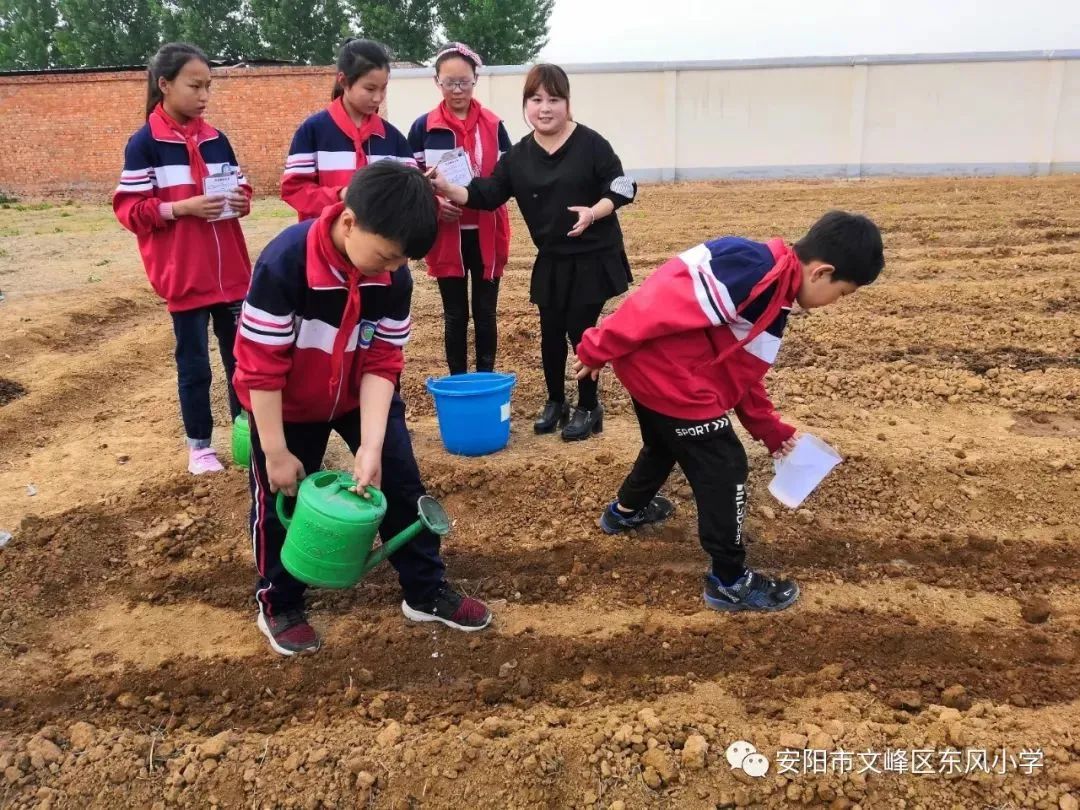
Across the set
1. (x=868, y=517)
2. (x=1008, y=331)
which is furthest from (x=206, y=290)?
(x=1008, y=331)

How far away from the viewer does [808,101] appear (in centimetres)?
1767

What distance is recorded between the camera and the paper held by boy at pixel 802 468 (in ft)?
9.41

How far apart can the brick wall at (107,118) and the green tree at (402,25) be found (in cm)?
1106

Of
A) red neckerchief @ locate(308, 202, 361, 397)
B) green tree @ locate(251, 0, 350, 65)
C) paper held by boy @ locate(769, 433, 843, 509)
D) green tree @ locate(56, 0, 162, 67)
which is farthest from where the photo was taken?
green tree @ locate(56, 0, 162, 67)

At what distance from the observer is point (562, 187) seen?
3746 mm

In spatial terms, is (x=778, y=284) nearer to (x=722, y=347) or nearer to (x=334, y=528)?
(x=722, y=347)

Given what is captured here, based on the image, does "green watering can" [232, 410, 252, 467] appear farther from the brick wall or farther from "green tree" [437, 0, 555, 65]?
"green tree" [437, 0, 555, 65]

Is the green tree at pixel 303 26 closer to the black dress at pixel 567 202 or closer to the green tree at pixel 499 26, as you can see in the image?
the green tree at pixel 499 26

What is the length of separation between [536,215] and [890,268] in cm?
524

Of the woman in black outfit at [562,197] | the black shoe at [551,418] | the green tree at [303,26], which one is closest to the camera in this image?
the woman in black outfit at [562,197]

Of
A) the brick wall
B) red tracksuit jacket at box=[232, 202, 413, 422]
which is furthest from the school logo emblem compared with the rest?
the brick wall

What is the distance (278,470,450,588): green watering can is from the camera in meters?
2.28

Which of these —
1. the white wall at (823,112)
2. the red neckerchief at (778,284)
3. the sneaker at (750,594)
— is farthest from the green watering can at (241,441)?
the white wall at (823,112)

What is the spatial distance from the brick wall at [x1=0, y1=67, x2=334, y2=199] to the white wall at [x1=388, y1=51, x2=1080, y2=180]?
2576 mm
